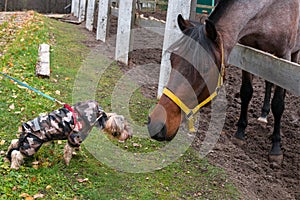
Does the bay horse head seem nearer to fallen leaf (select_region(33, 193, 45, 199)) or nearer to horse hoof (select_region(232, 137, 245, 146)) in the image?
fallen leaf (select_region(33, 193, 45, 199))

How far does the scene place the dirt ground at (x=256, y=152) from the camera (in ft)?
12.2

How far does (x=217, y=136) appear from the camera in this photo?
4.71 metres

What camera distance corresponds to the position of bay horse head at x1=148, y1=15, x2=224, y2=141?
2939 mm

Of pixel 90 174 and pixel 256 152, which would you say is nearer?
pixel 90 174

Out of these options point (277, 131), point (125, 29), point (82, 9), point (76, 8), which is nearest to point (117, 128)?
point (277, 131)

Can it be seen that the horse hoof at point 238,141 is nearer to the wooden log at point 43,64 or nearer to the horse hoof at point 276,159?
the horse hoof at point 276,159

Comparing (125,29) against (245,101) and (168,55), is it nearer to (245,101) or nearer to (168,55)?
(168,55)

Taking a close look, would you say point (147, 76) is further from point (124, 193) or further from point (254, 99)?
point (124, 193)

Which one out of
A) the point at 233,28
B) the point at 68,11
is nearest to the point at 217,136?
the point at 233,28

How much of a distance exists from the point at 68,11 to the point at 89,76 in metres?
14.0

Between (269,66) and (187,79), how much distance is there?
165 cm

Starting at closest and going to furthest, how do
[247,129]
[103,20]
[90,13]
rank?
[247,129] < [103,20] < [90,13]

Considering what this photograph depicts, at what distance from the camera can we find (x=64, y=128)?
11.0 ft

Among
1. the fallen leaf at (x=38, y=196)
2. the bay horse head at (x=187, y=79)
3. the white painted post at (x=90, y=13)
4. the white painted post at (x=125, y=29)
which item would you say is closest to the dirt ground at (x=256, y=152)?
the white painted post at (x=125, y=29)
